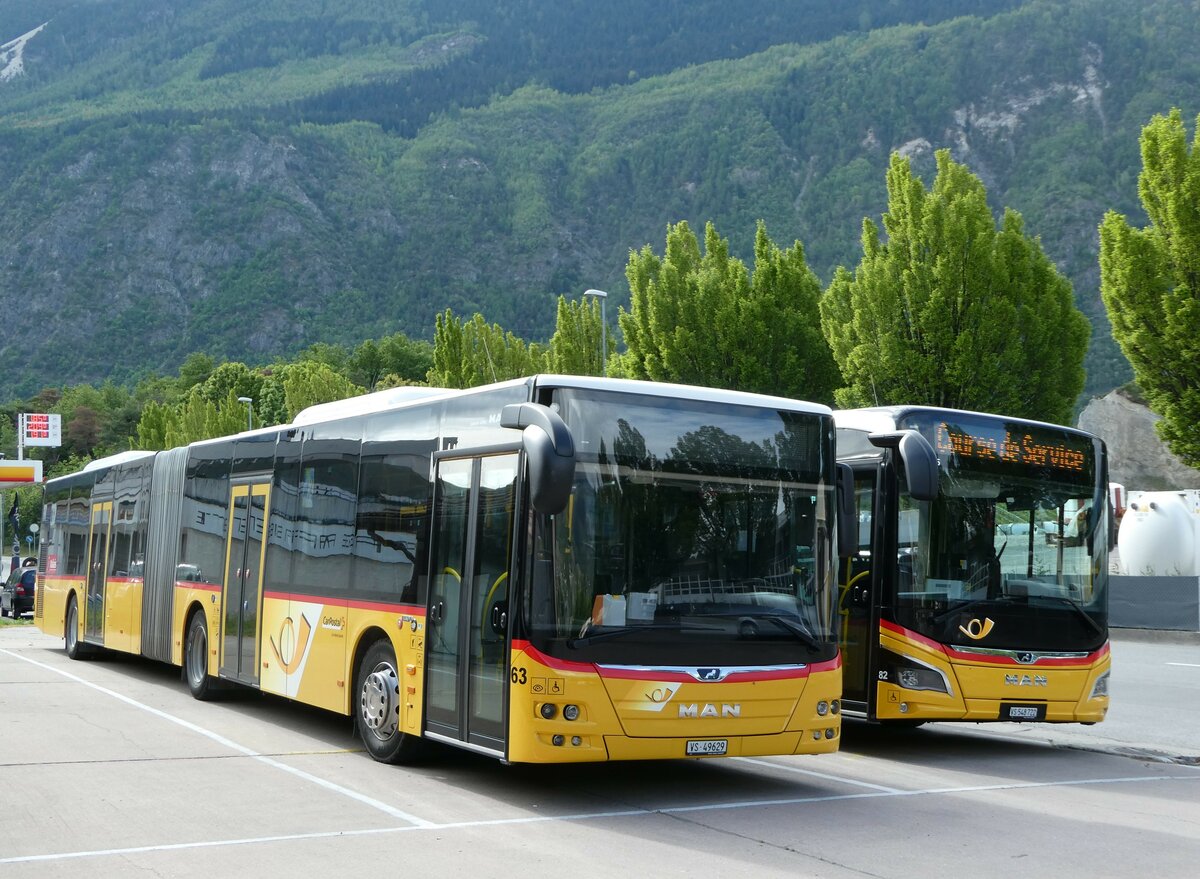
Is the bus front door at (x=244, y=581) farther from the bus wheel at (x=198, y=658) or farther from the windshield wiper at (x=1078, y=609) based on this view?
the windshield wiper at (x=1078, y=609)

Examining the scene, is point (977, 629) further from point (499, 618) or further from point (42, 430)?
point (42, 430)

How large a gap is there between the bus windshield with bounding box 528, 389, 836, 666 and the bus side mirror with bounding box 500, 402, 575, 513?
0.53 m

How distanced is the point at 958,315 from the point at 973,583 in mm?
18420

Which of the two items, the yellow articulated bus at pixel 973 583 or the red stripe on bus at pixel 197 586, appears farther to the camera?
the red stripe on bus at pixel 197 586

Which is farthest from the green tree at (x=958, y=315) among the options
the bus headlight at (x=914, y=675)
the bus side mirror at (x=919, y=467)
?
the bus side mirror at (x=919, y=467)

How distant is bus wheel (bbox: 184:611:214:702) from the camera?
51.8 ft

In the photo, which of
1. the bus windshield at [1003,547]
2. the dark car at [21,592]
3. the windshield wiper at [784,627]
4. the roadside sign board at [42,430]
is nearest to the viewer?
the windshield wiper at [784,627]

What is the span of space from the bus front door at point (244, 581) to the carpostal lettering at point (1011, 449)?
6612 millimetres


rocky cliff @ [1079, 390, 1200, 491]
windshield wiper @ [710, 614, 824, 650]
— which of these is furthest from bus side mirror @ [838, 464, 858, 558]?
rocky cliff @ [1079, 390, 1200, 491]

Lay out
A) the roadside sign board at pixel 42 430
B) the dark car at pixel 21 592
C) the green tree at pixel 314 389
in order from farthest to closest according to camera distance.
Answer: the roadside sign board at pixel 42 430 → the green tree at pixel 314 389 → the dark car at pixel 21 592

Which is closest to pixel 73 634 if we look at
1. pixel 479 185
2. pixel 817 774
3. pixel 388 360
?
pixel 817 774

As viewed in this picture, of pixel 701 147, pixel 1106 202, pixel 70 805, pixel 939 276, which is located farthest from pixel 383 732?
pixel 701 147

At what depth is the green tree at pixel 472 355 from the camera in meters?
55.4

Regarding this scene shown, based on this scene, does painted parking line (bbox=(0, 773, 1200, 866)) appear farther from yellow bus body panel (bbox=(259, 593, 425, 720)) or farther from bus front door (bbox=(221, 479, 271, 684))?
bus front door (bbox=(221, 479, 271, 684))
